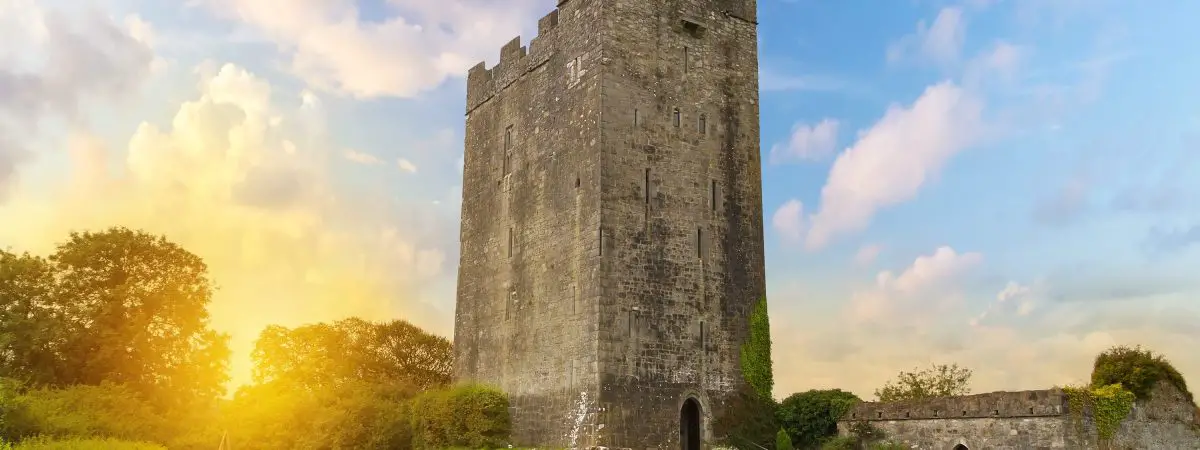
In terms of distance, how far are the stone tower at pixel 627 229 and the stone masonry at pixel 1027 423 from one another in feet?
18.6

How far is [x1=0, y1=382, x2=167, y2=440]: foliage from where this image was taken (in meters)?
28.0

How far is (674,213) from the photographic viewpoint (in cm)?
2778

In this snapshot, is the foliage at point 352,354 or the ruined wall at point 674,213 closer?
the ruined wall at point 674,213

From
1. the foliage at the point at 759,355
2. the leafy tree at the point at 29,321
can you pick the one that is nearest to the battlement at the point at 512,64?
Result: the foliage at the point at 759,355

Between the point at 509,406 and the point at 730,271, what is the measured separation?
7805 mm

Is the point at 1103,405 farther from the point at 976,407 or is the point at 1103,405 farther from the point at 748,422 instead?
the point at 748,422

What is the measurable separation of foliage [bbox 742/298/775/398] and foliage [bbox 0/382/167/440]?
2033 centimetres

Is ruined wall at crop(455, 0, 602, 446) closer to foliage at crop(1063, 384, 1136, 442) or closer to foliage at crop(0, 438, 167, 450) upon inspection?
foliage at crop(0, 438, 167, 450)

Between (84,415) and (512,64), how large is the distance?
724 inches

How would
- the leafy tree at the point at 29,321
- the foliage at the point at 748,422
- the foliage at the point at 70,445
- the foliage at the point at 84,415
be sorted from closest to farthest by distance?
the foliage at the point at 70,445
the foliage at the point at 748,422
the foliage at the point at 84,415
the leafy tree at the point at 29,321

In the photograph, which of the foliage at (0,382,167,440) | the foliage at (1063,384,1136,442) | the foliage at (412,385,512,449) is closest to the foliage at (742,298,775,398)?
the foliage at (412,385,512,449)

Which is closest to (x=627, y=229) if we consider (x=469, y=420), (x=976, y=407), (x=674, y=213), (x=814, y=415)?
(x=674, y=213)

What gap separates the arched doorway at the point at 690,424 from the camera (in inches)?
1057

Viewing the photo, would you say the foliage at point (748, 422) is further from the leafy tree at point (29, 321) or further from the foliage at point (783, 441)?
the leafy tree at point (29, 321)
